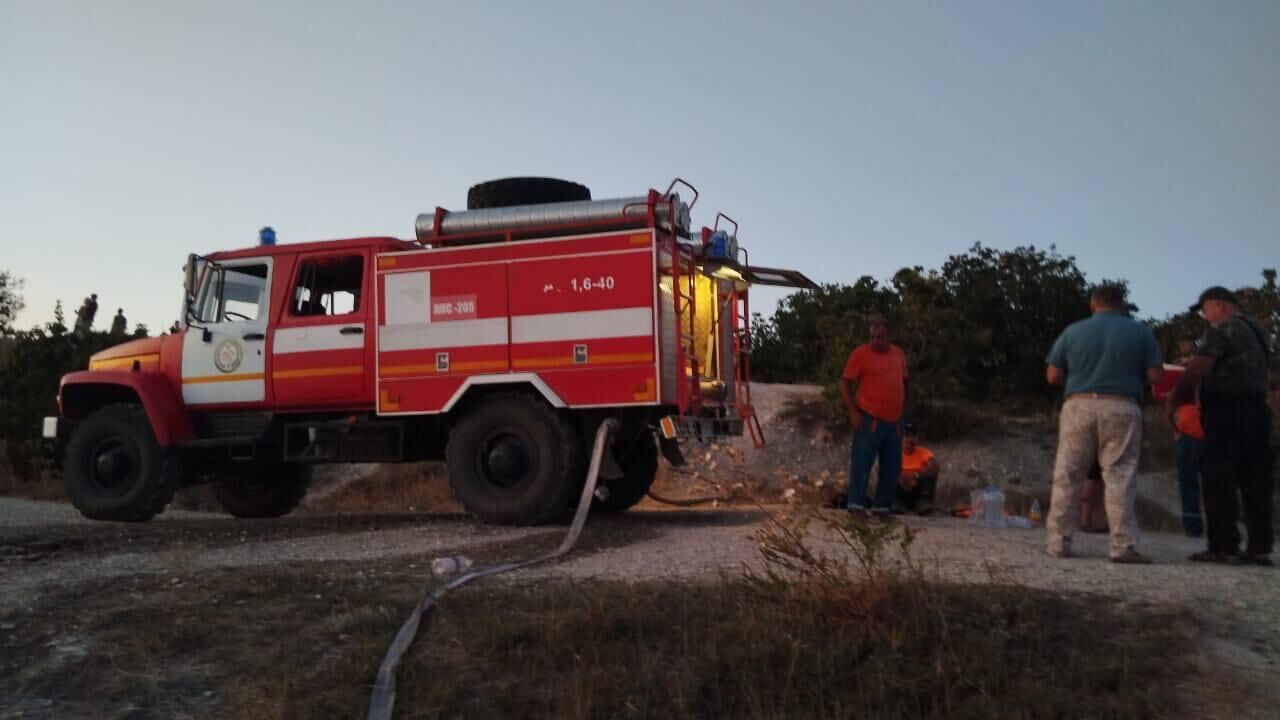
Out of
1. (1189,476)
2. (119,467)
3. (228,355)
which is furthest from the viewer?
(119,467)

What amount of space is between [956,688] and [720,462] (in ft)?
39.6

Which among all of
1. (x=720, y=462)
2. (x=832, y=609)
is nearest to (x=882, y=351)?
(x=832, y=609)

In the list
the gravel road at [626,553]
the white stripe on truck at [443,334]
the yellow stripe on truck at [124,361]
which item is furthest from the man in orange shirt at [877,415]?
the yellow stripe on truck at [124,361]

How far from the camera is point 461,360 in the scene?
9227 mm

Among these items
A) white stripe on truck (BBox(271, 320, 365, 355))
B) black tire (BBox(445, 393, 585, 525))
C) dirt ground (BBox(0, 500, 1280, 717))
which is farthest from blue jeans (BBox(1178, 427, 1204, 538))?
white stripe on truck (BBox(271, 320, 365, 355))

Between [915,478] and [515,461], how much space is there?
14.0ft

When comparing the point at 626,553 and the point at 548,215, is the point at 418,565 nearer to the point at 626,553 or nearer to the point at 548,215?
the point at 626,553

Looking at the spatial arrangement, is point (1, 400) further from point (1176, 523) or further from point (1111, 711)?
point (1111, 711)

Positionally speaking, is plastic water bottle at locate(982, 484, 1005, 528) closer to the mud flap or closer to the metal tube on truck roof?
the mud flap

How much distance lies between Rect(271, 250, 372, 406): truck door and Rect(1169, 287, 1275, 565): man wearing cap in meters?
6.52

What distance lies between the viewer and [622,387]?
28.8 ft

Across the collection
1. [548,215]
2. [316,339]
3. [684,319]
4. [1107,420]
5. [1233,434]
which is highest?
[548,215]

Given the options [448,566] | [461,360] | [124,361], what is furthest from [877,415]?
[124,361]

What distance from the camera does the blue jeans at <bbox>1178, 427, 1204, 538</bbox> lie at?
9.61 metres
